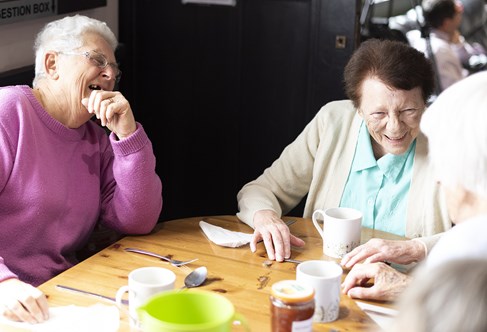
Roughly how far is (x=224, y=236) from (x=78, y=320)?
Result: 59cm

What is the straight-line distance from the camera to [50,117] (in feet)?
7.51

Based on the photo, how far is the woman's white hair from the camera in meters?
1.43

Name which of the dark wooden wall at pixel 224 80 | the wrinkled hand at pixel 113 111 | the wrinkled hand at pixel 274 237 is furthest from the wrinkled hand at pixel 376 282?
the dark wooden wall at pixel 224 80

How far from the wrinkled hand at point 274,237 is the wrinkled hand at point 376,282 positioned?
228 mm

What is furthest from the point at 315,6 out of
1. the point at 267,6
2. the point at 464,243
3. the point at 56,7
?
the point at 464,243

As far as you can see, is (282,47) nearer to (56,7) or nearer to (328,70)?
(328,70)

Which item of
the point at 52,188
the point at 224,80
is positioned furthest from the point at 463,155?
the point at 224,80

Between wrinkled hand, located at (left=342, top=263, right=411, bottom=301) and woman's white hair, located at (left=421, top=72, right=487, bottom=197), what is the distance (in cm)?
42

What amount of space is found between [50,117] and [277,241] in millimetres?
729

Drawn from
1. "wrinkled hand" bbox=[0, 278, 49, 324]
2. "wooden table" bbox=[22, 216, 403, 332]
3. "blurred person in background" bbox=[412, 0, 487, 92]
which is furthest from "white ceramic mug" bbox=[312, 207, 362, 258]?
"blurred person in background" bbox=[412, 0, 487, 92]

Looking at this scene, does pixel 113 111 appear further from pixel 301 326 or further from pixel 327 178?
pixel 301 326

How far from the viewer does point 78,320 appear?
5.60 ft

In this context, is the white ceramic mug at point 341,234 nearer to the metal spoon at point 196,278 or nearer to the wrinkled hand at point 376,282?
the wrinkled hand at point 376,282

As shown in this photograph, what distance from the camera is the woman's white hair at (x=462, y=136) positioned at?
4.70ft
